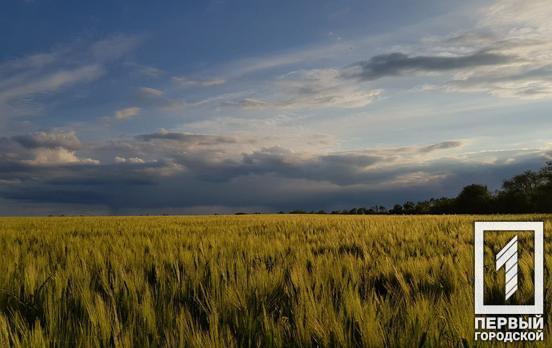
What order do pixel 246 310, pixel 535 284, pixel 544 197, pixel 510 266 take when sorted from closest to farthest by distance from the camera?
pixel 246 310, pixel 535 284, pixel 510 266, pixel 544 197

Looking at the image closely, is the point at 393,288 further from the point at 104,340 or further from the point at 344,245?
the point at 344,245

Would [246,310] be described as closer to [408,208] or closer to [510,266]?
[510,266]

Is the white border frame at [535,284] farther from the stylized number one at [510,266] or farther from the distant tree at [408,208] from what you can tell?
the distant tree at [408,208]

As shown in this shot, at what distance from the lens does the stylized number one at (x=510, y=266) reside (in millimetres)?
2542

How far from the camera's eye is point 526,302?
7.94 ft

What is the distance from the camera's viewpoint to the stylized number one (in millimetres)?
2542

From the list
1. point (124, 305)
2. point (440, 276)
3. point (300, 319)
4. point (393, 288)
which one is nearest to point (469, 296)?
point (393, 288)

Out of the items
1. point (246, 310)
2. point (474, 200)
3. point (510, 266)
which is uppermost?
point (474, 200)

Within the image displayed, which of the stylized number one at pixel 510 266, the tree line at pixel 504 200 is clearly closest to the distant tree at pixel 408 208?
the tree line at pixel 504 200

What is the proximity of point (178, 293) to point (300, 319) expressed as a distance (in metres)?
1.10

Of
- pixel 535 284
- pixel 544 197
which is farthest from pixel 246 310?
pixel 544 197

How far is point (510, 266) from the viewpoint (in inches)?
119

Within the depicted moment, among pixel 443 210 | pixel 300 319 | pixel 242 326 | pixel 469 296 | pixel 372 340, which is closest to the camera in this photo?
pixel 372 340

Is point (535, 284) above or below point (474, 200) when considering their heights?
below
